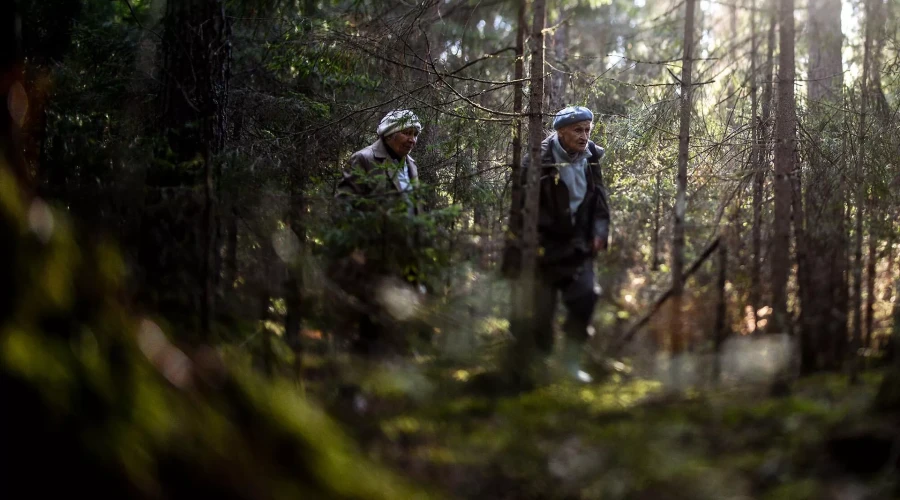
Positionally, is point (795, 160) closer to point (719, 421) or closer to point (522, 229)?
point (522, 229)

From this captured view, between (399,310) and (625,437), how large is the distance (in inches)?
73.9

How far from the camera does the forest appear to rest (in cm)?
301

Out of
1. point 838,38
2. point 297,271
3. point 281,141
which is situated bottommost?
point 297,271

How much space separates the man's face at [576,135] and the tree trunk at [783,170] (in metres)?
1.64

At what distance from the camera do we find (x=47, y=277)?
10.2ft

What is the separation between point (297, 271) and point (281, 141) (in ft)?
15.8

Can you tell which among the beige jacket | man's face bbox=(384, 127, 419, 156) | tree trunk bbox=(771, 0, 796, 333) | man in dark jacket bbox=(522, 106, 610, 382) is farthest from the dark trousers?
man's face bbox=(384, 127, 419, 156)

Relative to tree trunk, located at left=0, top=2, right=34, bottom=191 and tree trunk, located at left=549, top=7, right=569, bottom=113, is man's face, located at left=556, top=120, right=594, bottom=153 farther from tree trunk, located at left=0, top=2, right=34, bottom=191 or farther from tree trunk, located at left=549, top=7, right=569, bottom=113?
tree trunk, located at left=0, top=2, right=34, bottom=191

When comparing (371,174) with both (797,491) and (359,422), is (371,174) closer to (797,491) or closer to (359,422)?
(359,422)

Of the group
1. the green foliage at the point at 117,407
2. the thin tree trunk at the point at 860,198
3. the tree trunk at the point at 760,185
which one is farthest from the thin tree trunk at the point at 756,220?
the green foliage at the point at 117,407

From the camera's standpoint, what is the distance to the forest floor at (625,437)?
12.3ft

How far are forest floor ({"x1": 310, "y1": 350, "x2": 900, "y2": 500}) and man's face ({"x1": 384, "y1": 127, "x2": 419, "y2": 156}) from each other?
276cm

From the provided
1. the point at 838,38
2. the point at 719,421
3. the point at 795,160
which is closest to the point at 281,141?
the point at 795,160

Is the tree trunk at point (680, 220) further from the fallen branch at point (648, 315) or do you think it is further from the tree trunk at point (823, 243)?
the tree trunk at point (823, 243)
